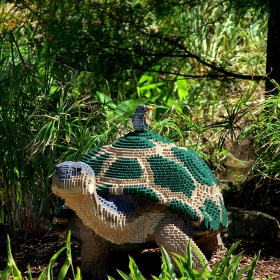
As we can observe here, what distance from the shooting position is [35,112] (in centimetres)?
477

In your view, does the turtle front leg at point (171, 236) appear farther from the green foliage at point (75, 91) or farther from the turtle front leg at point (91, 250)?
the green foliage at point (75, 91)

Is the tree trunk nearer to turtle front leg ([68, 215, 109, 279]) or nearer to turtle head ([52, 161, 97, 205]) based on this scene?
turtle front leg ([68, 215, 109, 279])

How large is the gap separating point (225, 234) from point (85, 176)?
176cm

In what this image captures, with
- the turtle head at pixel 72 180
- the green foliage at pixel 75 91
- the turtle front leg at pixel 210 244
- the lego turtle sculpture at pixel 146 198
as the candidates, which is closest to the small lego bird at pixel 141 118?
the lego turtle sculpture at pixel 146 198

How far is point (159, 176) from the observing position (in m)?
3.82

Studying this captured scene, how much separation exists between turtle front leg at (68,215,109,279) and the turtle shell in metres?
0.31

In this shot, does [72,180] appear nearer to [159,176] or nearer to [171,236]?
[159,176]

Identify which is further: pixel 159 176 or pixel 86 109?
pixel 86 109

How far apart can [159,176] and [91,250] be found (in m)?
0.60

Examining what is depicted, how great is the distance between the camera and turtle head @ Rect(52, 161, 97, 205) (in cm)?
353

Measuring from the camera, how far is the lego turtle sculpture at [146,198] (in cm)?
374

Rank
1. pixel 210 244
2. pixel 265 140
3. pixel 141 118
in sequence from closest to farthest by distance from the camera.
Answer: pixel 141 118, pixel 210 244, pixel 265 140

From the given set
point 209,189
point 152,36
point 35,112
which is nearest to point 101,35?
point 152,36

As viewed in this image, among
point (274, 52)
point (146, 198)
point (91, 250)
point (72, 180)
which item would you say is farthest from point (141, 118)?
point (274, 52)
